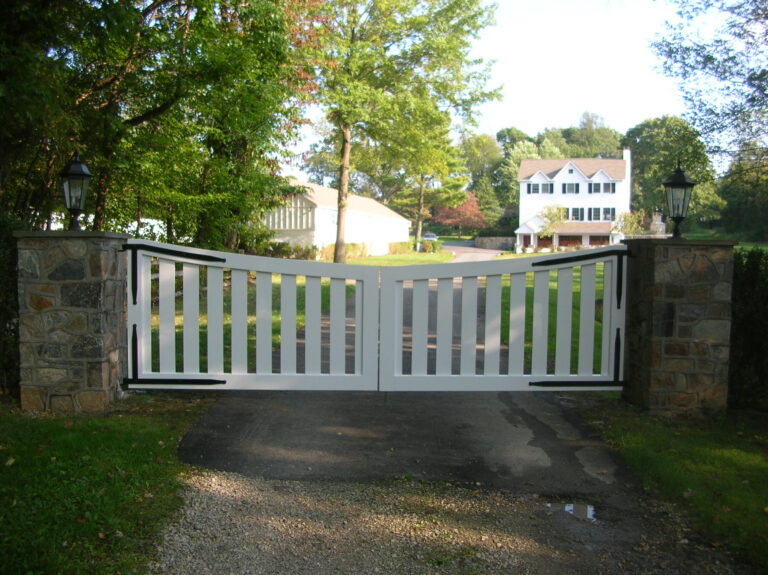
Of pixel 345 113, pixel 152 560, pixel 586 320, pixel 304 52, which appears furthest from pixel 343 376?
pixel 345 113

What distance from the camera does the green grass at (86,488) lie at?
2822mm

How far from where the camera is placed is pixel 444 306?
16.9 ft

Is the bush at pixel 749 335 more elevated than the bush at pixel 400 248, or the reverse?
the bush at pixel 400 248

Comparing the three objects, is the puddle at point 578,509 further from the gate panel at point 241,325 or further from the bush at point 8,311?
the bush at point 8,311

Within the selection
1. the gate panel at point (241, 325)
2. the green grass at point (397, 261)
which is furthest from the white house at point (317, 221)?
the gate panel at point (241, 325)

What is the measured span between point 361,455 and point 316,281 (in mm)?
1513

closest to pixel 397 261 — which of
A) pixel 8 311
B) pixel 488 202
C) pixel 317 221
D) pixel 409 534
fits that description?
pixel 317 221

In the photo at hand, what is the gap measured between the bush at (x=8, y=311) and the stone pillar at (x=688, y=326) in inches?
200

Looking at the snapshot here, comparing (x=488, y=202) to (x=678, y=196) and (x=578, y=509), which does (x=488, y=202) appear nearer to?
(x=678, y=196)

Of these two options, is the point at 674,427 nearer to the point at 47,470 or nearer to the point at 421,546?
the point at 421,546

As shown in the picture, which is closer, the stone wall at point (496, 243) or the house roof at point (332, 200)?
the house roof at point (332, 200)

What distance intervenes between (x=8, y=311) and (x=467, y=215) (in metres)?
62.9

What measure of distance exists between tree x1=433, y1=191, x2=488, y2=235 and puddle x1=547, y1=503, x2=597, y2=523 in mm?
62839

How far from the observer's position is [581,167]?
174 feet
